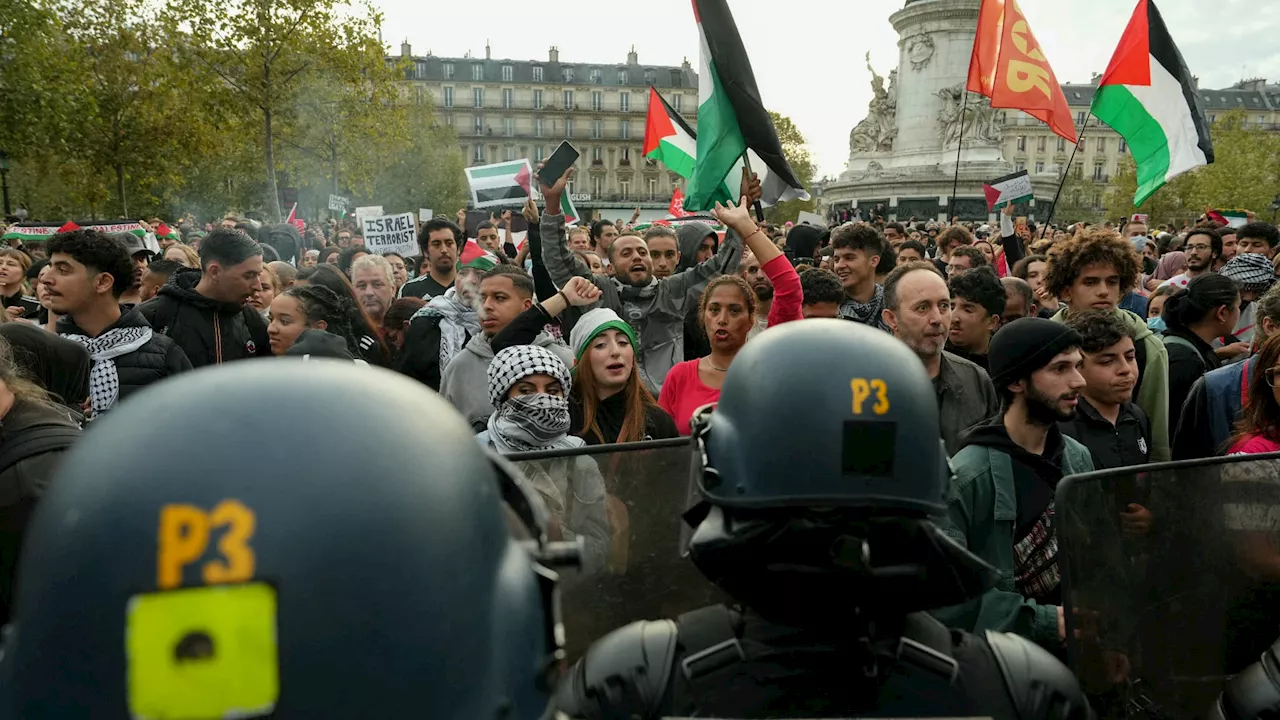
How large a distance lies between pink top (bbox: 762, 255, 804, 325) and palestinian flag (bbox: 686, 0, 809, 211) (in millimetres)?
1821

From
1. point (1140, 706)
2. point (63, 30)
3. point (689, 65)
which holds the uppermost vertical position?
point (689, 65)

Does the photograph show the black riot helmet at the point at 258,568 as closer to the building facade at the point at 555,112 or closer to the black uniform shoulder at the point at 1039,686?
the black uniform shoulder at the point at 1039,686

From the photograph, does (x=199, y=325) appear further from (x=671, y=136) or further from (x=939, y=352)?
(x=671, y=136)

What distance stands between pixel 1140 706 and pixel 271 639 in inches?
77.6

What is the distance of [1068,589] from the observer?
211cm

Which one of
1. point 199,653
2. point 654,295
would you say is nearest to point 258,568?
point 199,653

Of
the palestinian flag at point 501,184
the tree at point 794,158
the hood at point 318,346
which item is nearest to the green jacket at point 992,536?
the hood at point 318,346

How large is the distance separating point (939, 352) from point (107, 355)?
356cm

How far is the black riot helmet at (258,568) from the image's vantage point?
36.1 inches

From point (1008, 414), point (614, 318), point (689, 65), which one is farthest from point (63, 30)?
point (689, 65)

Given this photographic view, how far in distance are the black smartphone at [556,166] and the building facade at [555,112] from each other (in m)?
89.1

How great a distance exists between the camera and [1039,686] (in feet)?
5.13

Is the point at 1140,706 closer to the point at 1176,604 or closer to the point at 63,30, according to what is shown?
the point at 1176,604

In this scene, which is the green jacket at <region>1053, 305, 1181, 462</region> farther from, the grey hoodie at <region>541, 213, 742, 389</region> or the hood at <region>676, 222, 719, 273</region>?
the hood at <region>676, 222, 719, 273</region>
